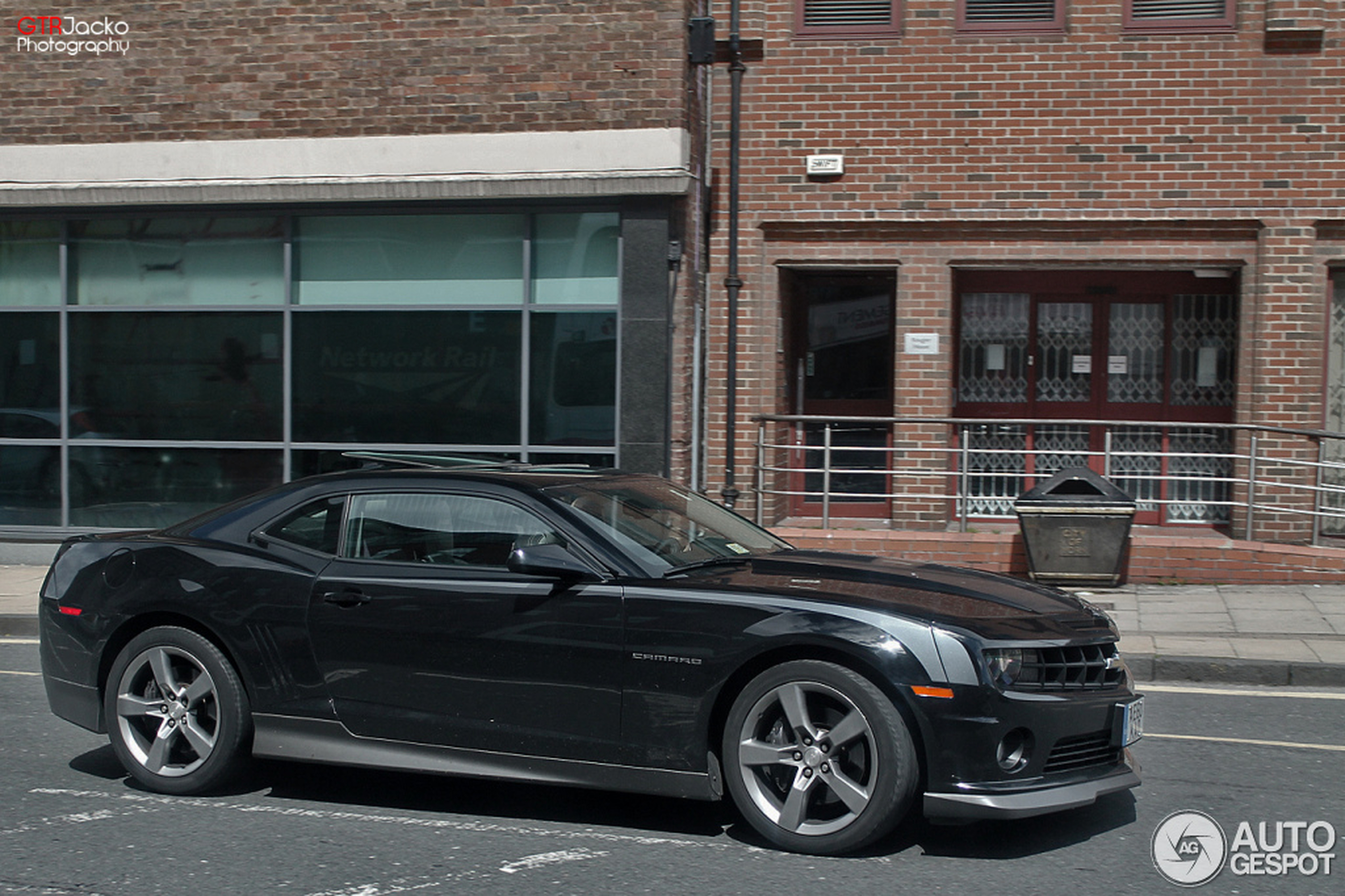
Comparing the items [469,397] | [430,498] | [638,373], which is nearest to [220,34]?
[469,397]

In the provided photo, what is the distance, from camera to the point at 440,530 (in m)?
5.60

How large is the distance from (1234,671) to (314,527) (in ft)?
18.2

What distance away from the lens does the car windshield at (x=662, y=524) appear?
17.9ft

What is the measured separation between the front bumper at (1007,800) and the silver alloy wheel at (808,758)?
0.25 meters

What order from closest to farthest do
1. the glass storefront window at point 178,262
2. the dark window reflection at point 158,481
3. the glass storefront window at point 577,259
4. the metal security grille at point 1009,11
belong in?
the metal security grille at point 1009,11 → the glass storefront window at point 577,259 → the glass storefront window at point 178,262 → the dark window reflection at point 158,481

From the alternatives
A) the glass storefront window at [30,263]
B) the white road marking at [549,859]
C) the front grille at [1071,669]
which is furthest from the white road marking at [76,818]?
the glass storefront window at [30,263]

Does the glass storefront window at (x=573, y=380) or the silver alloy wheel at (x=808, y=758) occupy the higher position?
the glass storefront window at (x=573, y=380)

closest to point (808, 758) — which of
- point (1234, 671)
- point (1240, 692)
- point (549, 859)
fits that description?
point (549, 859)

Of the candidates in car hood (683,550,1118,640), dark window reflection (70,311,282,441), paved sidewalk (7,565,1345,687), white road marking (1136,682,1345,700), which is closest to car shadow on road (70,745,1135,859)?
car hood (683,550,1118,640)

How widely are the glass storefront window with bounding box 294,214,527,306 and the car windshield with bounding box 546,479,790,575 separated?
20.5 feet

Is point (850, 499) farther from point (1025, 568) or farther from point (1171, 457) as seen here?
point (1171, 457)

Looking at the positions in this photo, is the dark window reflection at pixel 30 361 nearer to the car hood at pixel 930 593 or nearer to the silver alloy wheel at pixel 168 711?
the silver alloy wheel at pixel 168 711

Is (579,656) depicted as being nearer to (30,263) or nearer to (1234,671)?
(1234,671)

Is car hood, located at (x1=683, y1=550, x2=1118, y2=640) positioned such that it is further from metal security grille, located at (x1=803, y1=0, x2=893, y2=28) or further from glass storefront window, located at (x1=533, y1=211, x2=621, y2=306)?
metal security grille, located at (x1=803, y1=0, x2=893, y2=28)
